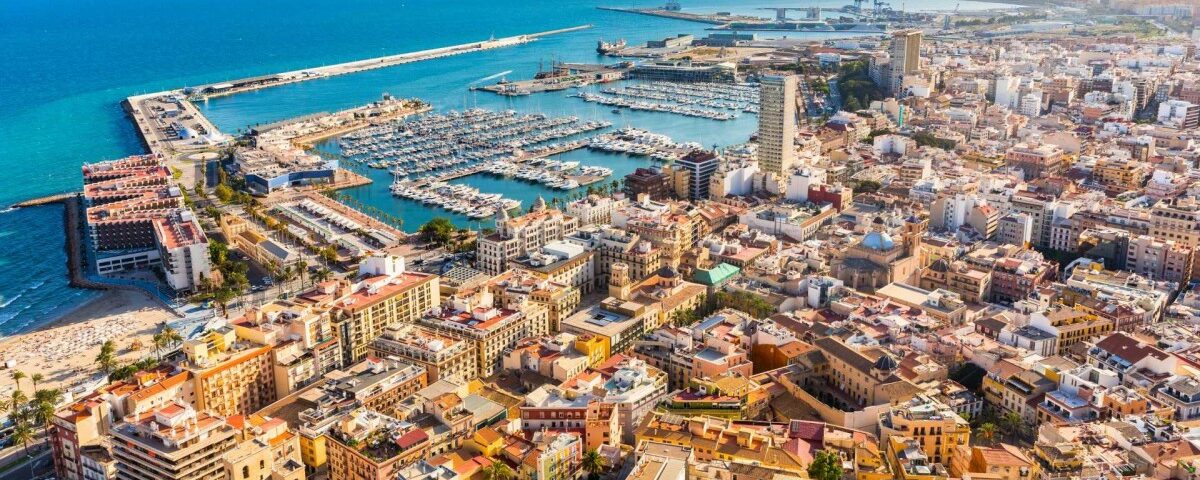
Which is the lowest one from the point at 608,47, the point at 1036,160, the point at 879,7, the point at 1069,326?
the point at 1069,326

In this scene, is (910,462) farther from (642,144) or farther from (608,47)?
(608,47)

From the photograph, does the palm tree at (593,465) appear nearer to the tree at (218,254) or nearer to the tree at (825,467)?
the tree at (825,467)

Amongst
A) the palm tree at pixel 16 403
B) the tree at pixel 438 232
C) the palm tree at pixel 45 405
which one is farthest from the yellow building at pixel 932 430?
the tree at pixel 438 232

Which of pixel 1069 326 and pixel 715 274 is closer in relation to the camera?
pixel 1069 326

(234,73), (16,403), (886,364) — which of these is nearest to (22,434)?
(16,403)

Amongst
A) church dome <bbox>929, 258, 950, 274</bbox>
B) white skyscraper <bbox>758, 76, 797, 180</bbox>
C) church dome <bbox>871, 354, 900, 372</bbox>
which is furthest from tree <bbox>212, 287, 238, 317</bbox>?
white skyscraper <bbox>758, 76, 797, 180</bbox>
